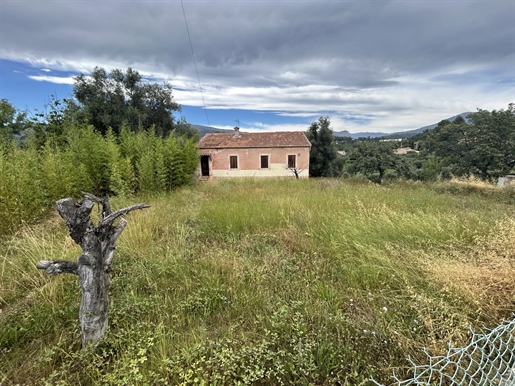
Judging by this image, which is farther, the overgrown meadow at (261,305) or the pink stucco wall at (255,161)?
the pink stucco wall at (255,161)

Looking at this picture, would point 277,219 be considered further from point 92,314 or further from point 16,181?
point 16,181

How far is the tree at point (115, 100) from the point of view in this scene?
1305 centimetres

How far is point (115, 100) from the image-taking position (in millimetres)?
13531

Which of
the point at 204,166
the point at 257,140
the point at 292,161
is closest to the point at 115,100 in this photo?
the point at 204,166

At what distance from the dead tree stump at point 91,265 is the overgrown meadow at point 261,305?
14cm

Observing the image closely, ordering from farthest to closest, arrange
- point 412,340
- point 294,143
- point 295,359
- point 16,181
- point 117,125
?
point 294,143 < point 117,125 < point 16,181 < point 412,340 < point 295,359

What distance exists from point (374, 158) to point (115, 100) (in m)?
17.3

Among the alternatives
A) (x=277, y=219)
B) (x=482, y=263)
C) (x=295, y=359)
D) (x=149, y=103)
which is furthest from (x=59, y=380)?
(x=149, y=103)

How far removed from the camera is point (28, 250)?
2539 mm

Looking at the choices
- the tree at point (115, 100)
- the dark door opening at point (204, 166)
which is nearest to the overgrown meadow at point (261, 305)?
the tree at point (115, 100)

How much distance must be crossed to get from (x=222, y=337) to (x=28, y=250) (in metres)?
2.58

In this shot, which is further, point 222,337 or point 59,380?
point 222,337

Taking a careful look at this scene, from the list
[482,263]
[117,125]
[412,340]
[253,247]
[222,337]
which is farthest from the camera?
[117,125]

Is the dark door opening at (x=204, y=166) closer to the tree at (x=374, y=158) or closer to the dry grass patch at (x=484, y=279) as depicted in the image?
the tree at (x=374, y=158)
